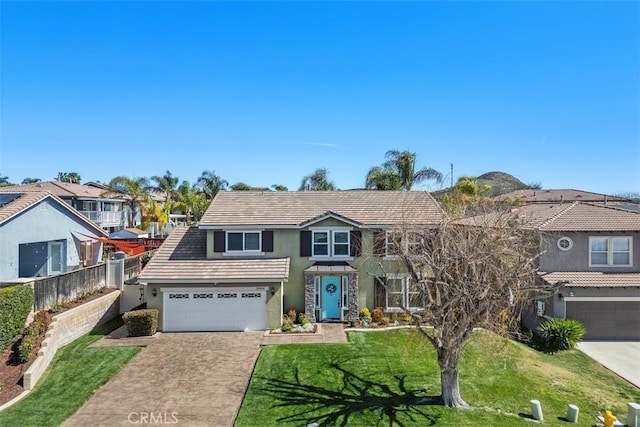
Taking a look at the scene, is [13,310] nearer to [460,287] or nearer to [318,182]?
[460,287]

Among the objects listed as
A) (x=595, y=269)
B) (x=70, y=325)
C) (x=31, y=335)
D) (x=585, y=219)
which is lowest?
(x=70, y=325)

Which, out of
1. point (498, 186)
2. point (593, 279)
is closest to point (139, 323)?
point (593, 279)

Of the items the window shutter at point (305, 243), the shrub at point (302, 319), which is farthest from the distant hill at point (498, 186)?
the shrub at point (302, 319)

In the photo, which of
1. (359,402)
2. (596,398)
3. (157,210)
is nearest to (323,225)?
(359,402)

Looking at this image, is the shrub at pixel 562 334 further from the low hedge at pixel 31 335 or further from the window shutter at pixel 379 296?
the low hedge at pixel 31 335

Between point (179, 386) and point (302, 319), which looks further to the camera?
point (302, 319)

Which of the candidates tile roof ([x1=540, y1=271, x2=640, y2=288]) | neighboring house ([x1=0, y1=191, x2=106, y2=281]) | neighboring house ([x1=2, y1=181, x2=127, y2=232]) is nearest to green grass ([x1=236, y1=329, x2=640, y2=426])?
tile roof ([x1=540, y1=271, x2=640, y2=288])
